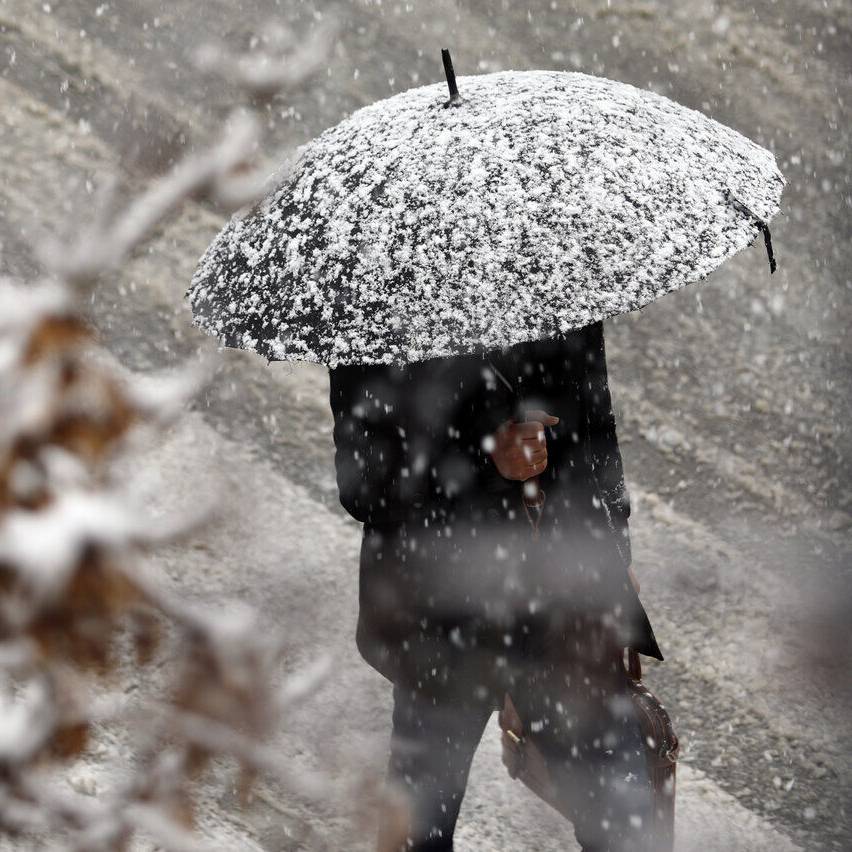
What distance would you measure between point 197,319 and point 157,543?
2.29 m

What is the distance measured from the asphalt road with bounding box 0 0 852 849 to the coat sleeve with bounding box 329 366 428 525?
1.50 meters

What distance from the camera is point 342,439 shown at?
6.72 ft

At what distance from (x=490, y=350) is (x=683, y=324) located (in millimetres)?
3350

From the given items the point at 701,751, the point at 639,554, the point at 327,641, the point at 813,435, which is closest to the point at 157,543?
the point at 327,641

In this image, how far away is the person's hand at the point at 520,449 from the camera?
1895mm

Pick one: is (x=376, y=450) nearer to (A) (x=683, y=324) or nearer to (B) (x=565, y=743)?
(B) (x=565, y=743)

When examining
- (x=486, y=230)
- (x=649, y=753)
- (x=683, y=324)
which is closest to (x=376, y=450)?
(x=486, y=230)

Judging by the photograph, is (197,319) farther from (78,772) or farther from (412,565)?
(78,772)

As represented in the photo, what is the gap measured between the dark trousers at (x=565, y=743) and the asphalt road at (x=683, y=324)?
862 mm

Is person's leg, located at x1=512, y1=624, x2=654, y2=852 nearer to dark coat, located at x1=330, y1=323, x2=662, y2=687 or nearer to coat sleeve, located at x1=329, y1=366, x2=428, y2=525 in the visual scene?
dark coat, located at x1=330, y1=323, x2=662, y2=687

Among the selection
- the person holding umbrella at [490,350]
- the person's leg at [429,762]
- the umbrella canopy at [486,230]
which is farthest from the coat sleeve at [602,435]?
the person's leg at [429,762]

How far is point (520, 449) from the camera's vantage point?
1.89 metres

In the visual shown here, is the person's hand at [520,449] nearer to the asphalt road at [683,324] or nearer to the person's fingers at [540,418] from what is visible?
the person's fingers at [540,418]

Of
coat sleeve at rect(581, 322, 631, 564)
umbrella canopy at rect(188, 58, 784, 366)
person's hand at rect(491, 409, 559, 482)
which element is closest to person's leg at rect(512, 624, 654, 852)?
coat sleeve at rect(581, 322, 631, 564)
